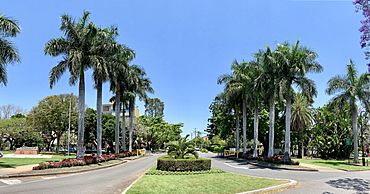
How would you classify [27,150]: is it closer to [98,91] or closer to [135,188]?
[98,91]

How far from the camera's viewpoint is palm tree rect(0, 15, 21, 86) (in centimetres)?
2330

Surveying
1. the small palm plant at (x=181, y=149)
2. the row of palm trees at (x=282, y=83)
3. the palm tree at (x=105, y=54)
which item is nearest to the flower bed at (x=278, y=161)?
the row of palm trees at (x=282, y=83)

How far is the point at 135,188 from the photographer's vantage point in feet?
40.4

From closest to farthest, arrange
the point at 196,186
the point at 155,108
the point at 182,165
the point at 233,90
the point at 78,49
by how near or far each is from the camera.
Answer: the point at 196,186 < the point at 182,165 < the point at 78,49 < the point at 233,90 < the point at 155,108

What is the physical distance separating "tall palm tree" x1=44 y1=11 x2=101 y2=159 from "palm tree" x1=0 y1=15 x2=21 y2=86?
7.60 feet

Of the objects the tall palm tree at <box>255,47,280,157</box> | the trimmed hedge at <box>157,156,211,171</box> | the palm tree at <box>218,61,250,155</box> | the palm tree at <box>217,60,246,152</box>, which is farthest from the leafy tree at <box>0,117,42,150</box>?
the trimmed hedge at <box>157,156,211,171</box>

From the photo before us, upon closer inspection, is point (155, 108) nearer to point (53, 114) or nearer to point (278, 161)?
point (53, 114)

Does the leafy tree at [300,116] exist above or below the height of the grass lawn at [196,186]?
above

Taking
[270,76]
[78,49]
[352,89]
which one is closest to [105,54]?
[78,49]

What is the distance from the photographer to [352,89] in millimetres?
34688

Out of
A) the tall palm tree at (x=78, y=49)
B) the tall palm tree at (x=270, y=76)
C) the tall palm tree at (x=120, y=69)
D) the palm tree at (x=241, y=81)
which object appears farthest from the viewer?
the palm tree at (x=241, y=81)

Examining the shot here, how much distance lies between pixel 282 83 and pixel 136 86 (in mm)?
18774

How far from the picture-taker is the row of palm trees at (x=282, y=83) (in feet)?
97.0

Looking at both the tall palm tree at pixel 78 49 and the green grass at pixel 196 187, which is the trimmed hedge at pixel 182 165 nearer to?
the green grass at pixel 196 187
